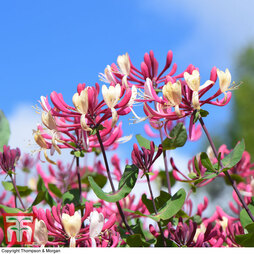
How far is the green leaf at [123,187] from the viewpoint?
2.85 feet

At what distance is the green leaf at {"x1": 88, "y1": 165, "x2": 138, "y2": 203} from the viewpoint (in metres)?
0.87

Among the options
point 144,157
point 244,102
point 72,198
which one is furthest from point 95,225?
point 244,102

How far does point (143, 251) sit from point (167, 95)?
358mm

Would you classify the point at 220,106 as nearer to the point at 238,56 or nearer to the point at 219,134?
the point at 219,134

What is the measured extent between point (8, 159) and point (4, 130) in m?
0.28

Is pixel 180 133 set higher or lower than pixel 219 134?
lower

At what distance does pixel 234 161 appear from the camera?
0.96 metres

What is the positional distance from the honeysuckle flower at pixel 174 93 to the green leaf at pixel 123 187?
17 cm

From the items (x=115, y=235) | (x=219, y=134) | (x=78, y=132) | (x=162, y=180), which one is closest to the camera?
(x=115, y=235)

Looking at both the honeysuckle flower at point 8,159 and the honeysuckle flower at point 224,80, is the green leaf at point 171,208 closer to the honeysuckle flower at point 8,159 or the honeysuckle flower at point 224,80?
the honeysuckle flower at point 224,80

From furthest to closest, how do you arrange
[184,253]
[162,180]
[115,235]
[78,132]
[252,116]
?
[252,116]
[162,180]
[78,132]
[115,235]
[184,253]

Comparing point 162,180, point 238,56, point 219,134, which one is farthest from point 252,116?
point 162,180

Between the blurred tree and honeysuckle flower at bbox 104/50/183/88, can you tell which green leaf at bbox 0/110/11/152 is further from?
the blurred tree

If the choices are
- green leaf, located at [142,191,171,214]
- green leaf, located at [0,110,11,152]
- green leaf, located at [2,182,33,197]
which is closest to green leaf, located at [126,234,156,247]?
green leaf, located at [142,191,171,214]
